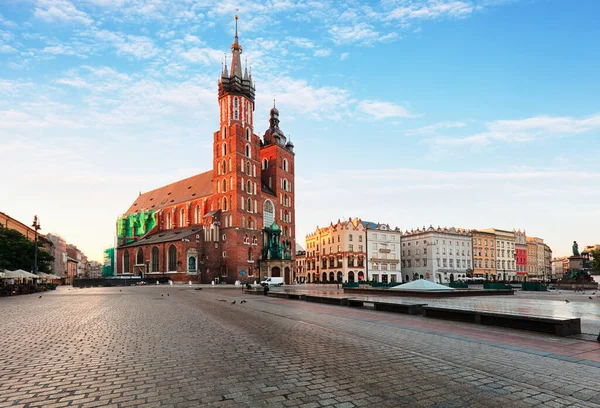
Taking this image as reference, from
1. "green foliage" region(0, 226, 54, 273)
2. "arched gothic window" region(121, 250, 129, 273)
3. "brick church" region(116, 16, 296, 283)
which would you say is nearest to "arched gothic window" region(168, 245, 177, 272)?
"brick church" region(116, 16, 296, 283)

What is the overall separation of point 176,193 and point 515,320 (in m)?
87.8

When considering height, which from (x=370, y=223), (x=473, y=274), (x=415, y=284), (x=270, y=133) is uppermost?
(x=270, y=133)

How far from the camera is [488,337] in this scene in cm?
983

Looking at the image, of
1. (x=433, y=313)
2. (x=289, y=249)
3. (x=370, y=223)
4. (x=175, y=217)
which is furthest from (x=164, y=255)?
(x=433, y=313)

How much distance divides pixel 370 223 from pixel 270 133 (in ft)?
98.8

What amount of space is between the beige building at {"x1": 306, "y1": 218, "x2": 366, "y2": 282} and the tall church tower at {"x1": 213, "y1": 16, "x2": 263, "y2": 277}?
1912 cm

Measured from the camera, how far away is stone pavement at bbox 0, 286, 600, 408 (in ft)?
16.8

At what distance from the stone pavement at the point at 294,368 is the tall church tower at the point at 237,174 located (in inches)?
2325

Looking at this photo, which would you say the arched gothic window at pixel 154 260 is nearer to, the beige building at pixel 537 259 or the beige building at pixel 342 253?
the beige building at pixel 342 253

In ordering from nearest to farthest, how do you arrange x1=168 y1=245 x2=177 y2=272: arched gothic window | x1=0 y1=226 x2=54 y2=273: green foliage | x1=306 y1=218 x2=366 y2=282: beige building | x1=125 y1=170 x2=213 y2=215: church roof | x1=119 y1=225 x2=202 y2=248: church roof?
x1=0 y1=226 x2=54 y2=273: green foliage
x1=168 y1=245 x2=177 y2=272: arched gothic window
x1=119 y1=225 x2=202 y2=248: church roof
x1=306 y1=218 x2=366 y2=282: beige building
x1=125 y1=170 x2=213 y2=215: church roof

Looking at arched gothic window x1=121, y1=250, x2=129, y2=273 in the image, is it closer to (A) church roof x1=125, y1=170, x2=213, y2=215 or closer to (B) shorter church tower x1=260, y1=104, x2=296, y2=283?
(A) church roof x1=125, y1=170, x2=213, y2=215

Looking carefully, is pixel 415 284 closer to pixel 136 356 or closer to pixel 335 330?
pixel 335 330

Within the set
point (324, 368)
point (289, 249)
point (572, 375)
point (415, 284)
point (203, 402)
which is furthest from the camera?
point (289, 249)

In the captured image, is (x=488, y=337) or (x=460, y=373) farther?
(x=488, y=337)
